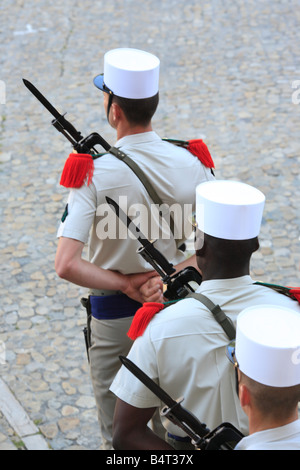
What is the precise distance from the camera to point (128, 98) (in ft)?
11.0

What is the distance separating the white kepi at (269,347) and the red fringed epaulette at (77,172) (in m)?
1.27

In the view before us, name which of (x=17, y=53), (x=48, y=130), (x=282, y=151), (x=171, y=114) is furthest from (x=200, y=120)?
(x=17, y=53)

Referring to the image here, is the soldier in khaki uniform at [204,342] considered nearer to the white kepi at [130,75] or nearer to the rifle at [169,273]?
the rifle at [169,273]

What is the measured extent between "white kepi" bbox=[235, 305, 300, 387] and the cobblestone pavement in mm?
2370

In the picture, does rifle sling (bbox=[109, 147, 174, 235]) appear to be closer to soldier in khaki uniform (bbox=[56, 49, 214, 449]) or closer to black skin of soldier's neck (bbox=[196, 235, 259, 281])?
soldier in khaki uniform (bbox=[56, 49, 214, 449])

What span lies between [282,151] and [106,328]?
4519 millimetres

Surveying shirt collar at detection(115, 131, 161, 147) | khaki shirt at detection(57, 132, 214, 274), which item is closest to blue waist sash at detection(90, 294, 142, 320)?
khaki shirt at detection(57, 132, 214, 274)

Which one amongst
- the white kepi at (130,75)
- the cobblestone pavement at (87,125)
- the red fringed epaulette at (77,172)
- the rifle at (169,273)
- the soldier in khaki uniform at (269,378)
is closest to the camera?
the soldier in khaki uniform at (269,378)

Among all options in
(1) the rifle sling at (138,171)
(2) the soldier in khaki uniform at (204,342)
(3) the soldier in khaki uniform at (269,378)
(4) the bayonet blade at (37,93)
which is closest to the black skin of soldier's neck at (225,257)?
(2) the soldier in khaki uniform at (204,342)

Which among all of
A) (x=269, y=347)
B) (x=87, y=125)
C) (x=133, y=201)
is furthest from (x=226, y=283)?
(x=87, y=125)

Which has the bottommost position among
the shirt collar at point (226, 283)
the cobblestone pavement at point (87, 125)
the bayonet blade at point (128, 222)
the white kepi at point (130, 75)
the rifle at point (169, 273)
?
the cobblestone pavement at point (87, 125)

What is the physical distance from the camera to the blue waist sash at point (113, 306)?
11.6ft

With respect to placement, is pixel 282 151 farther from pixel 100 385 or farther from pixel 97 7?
pixel 97 7

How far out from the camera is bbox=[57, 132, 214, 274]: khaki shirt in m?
3.24
